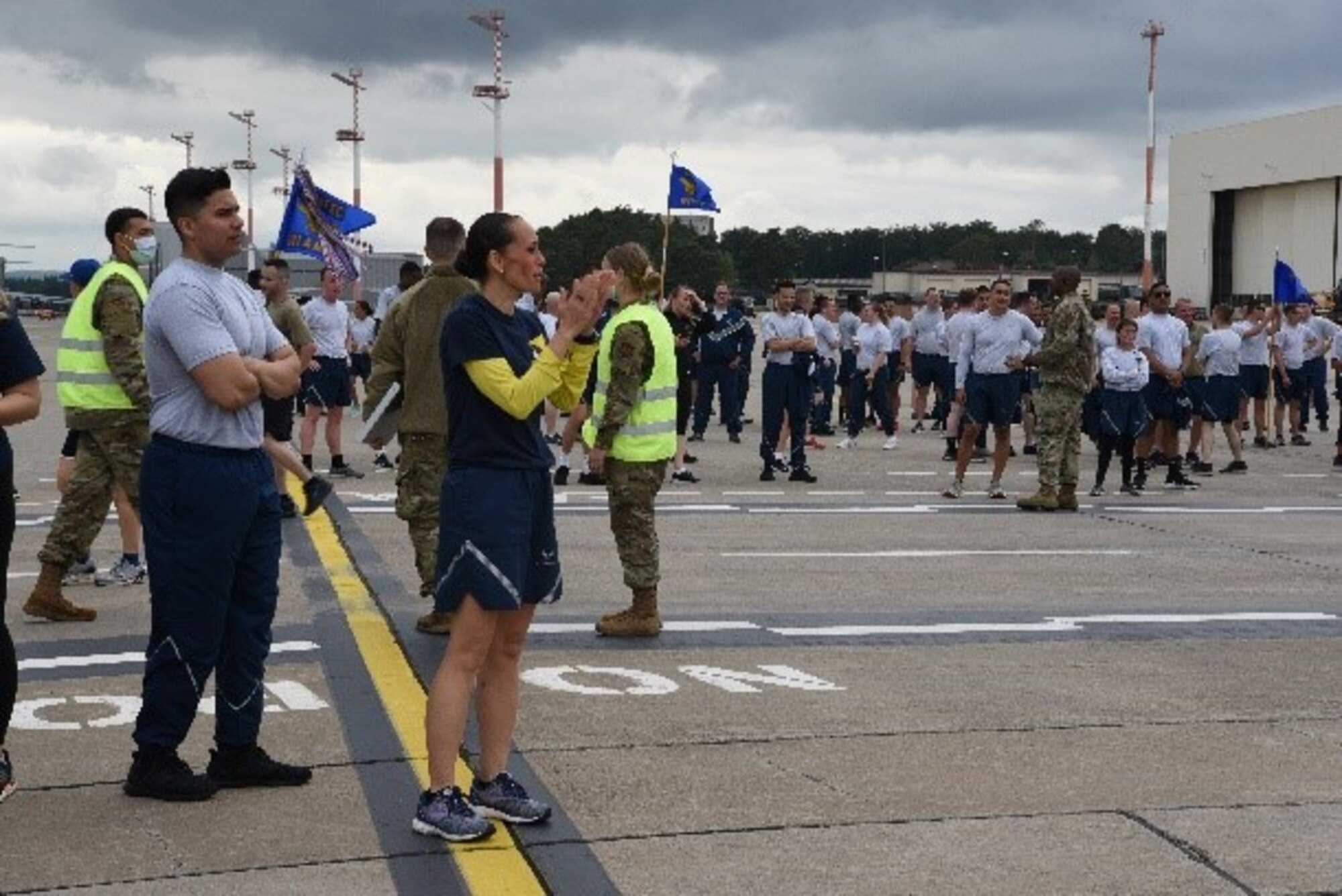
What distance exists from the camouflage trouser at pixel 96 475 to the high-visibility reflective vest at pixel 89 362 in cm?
14

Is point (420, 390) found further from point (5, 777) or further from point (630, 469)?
point (5, 777)

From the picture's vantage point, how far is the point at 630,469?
8203 millimetres

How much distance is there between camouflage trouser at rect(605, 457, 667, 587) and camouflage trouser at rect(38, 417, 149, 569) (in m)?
2.29

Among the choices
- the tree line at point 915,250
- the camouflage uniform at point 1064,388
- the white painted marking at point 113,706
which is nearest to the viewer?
the white painted marking at point 113,706

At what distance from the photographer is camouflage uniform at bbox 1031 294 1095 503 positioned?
13.7 metres

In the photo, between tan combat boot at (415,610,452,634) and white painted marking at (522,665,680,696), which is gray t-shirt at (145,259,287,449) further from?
tan combat boot at (415,610,452,634)

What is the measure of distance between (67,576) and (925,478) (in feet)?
30.7

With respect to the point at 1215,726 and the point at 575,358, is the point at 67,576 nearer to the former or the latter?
the point at 575,358

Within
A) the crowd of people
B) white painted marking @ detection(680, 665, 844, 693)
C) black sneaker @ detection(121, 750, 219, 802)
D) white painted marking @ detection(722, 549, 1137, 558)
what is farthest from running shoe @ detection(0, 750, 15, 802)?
white painted marking @ detection(722, 549, 1137, 558)

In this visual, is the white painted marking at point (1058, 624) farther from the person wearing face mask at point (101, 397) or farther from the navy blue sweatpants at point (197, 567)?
the navy blue sweatpants at point (197, 567)

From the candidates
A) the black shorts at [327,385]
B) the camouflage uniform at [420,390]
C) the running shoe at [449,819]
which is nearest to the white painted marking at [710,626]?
the camouflage uniform at [420,390]

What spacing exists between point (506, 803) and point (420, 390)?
3274mm

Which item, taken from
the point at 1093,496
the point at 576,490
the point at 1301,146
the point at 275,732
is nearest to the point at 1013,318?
the point at 1093,496

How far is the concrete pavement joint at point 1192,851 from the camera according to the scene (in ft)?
14.9
